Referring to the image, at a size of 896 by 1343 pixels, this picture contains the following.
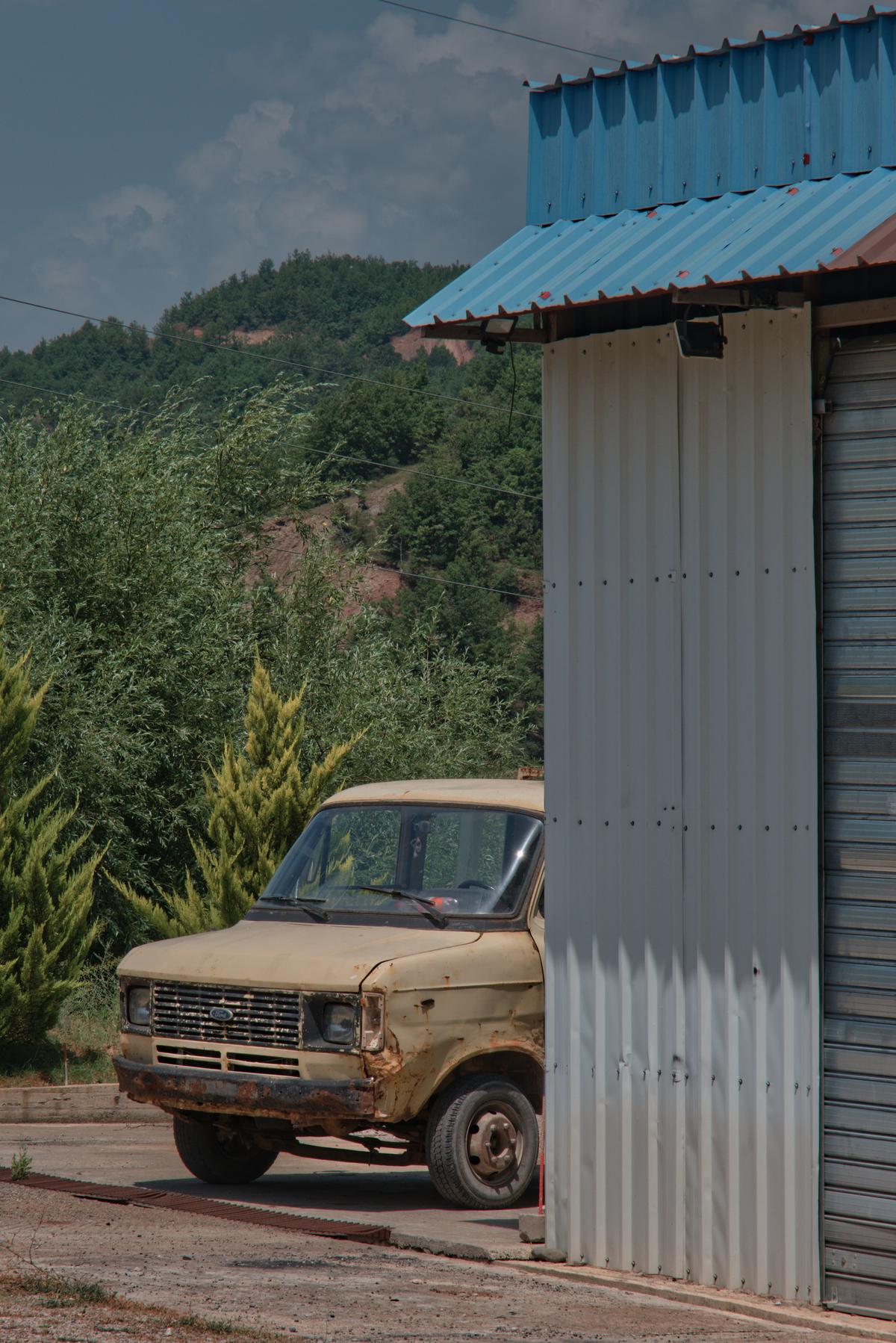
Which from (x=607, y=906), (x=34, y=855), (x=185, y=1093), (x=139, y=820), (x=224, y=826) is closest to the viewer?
(x=607, y=906)

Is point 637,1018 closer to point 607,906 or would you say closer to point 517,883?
point 607,906

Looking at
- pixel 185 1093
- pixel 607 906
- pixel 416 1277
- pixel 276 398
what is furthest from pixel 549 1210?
pixel 276 398

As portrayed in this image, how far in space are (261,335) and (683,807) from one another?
490 ft

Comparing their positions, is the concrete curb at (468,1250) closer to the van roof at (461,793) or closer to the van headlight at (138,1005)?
the van headlight at (138,1005)

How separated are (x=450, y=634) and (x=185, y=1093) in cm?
5988

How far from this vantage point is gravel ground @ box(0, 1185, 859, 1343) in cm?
612

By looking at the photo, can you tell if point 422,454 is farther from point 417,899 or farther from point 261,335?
point 417,899

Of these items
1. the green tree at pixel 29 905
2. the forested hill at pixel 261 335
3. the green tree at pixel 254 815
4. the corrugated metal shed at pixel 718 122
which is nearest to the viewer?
the corrugated metal shed at pixel 718 122

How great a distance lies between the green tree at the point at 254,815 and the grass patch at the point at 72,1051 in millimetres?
1021

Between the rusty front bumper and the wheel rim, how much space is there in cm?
72

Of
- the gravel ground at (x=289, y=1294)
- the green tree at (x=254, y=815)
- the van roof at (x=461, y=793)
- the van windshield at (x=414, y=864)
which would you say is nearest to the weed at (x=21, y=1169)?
the gravel ground at (x=289, y=1294)

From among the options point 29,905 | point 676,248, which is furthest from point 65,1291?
point 29,905

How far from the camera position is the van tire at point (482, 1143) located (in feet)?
29.6

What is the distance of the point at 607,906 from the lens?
25.5ft
